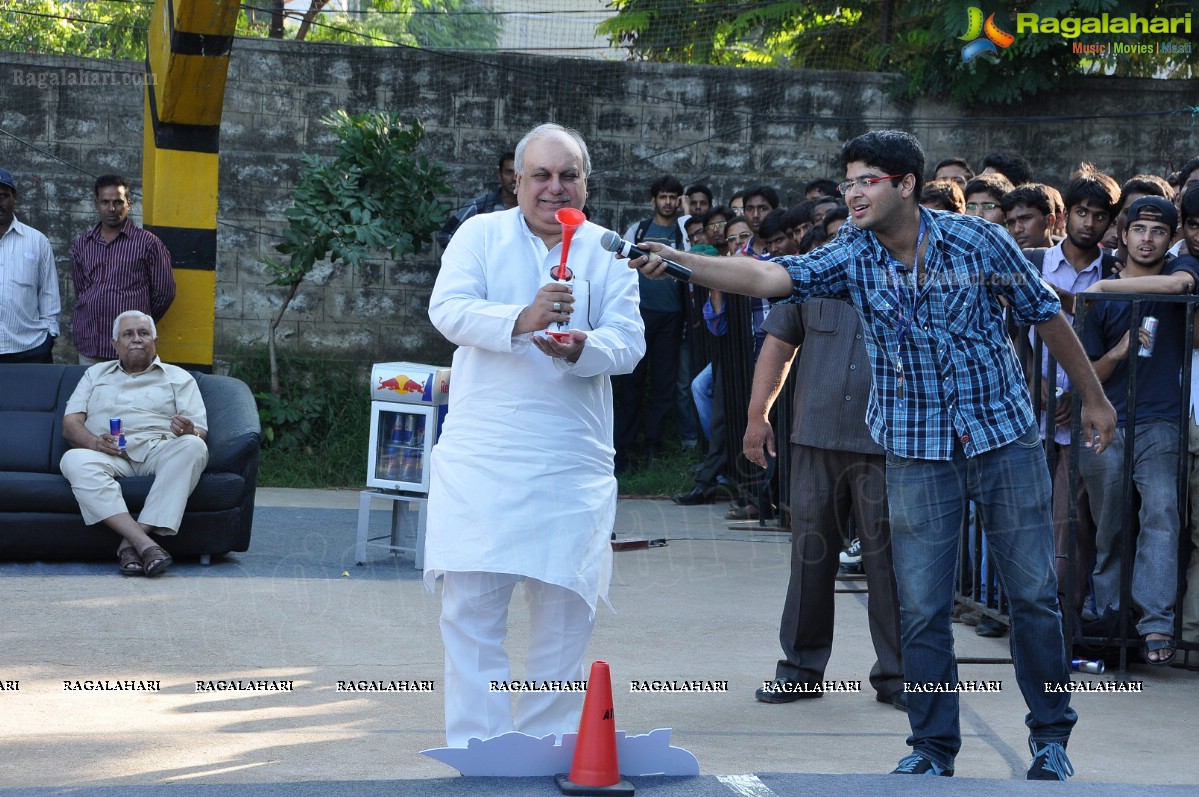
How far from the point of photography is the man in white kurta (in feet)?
12.6

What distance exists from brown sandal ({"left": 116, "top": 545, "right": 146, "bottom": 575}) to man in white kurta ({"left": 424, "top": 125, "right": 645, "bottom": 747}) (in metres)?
3.52

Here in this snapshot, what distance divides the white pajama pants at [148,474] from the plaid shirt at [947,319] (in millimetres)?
4339

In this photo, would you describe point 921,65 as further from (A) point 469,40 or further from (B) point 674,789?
(A) point 469,40

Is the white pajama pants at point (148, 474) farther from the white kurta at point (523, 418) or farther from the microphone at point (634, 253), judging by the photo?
the microphone at point (634, 253)

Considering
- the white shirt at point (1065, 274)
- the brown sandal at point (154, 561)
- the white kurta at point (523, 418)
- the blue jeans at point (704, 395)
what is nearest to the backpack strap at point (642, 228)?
the blue jeans at point (704, 395)

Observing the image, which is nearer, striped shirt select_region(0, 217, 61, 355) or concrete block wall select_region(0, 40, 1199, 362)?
striped shirt select_region(0, 217, 61, 355)

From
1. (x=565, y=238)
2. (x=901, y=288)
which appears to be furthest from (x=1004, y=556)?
(x=565, y=238)

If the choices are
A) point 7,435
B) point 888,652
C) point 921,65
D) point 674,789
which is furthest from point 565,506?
point 921,65

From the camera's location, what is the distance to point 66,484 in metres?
7.28

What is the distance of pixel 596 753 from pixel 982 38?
9.40 metres

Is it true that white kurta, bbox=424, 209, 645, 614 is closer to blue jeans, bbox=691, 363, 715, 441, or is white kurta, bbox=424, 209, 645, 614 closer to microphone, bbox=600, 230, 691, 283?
microphone, bbox=600, 230, 691, 283

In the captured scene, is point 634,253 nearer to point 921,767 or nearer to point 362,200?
point 921,767

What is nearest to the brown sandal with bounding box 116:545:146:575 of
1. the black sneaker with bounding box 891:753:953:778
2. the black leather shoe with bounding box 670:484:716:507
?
the black leather shoe with bounding box 670:484:716:507

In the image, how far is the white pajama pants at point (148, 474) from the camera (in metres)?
7.18
